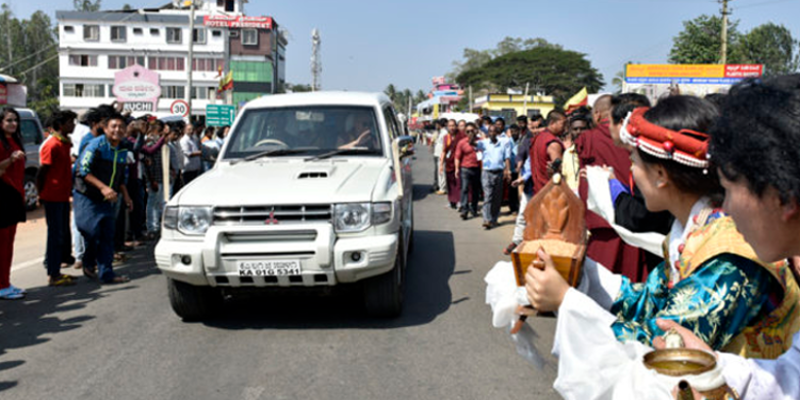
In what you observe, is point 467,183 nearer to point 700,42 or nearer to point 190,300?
point 190,300

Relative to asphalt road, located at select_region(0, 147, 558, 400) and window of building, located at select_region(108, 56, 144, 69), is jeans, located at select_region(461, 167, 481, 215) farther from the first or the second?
window of building, located at select_region(108, 56, 144, 69)

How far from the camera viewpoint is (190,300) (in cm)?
554

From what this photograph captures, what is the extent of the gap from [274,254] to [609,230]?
2434 mm

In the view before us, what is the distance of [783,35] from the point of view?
81.3 metres

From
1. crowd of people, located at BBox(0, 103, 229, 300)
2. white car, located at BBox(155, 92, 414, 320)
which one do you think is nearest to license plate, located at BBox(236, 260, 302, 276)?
white car, located at BBox(155, 92, 414, 320)

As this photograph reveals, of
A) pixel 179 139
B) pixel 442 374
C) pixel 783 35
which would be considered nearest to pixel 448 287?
pixel 442 374

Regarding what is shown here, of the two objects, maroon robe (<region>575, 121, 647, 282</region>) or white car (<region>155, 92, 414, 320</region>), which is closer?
maroon robe (<region>575, 121, 647, 282</region>)

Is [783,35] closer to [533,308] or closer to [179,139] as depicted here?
[179,139]

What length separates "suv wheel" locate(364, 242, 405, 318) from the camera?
18.0 feet

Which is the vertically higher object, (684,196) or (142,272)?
(684,196)

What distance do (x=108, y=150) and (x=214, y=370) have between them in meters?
3.67

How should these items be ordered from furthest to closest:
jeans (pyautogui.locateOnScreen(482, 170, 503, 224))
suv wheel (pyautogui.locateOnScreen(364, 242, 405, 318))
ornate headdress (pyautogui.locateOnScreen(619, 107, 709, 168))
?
1. jeans (pyautogui.locateOnScreen(482, 170, 503, 224))
2. suv wheel (pyautogui.locateOnScreen(364, 242, 405, 318))
3. ornate headdress (pyautogui.locateOnScreen(619, 107, 709, 168))

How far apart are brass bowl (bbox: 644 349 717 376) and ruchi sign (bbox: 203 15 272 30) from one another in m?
84.0

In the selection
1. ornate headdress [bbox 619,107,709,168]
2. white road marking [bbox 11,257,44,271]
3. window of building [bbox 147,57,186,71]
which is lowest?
white road marking [bbox 11,257,44,271]
